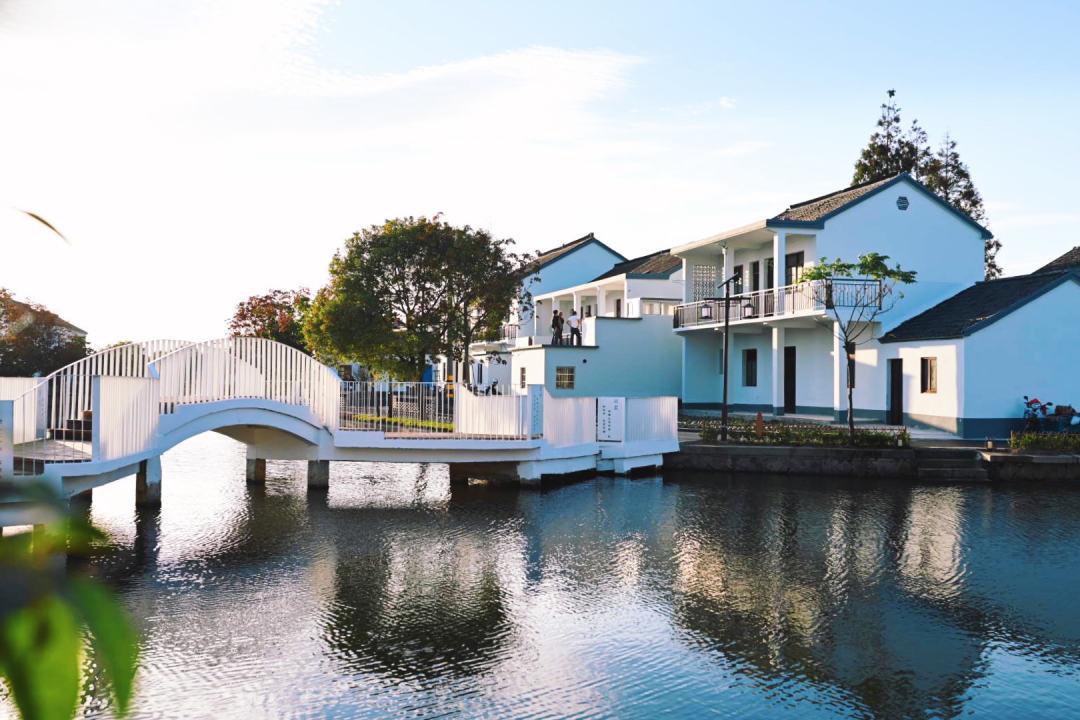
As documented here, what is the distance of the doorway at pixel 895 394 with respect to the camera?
29891 mm

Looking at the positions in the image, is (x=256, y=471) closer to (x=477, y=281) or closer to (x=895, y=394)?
(x=477, y=281)

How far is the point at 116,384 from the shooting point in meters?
14.4

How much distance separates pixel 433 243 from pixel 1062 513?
71.7 feet

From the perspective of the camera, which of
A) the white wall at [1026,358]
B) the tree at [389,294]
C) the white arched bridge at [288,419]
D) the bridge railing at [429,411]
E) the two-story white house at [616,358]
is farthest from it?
the two-story white house at [616,358]

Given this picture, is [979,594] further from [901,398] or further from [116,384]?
[901,398]

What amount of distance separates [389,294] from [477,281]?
3211 millimetres

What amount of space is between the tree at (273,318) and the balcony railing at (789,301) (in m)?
28.2

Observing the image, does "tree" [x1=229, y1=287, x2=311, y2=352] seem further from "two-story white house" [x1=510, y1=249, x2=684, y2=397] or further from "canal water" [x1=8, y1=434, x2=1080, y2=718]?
"canal water" [x1=8, y1=434, x2=1080, y2=718]

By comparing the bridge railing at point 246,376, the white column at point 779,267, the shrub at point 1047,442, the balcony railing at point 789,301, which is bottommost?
the shrub at point 1047,442

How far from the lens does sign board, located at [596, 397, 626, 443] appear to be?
23.1 metres

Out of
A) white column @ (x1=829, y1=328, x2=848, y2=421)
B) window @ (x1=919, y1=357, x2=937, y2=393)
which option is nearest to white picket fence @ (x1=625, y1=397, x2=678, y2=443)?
window @ (x1=919, y1=357, x2=937, y2=393)

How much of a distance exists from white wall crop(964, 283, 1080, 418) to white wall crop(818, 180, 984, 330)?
4.75 meters

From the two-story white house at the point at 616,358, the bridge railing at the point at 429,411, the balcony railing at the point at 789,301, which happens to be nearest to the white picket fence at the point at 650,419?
the bridge railing at the point at 429,411

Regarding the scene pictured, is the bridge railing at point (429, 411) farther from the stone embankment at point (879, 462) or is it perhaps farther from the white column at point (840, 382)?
the white column at point (840, 382)
